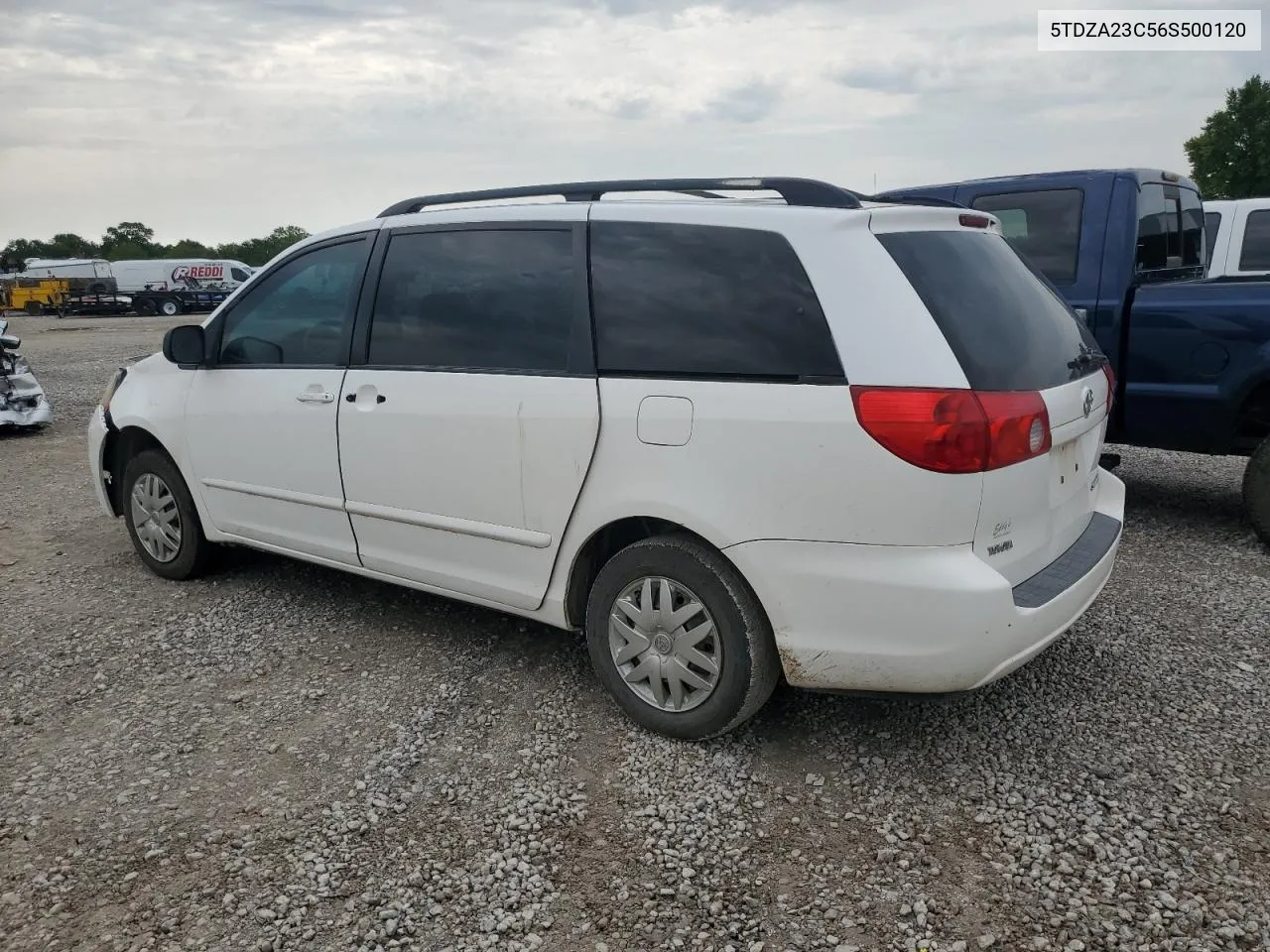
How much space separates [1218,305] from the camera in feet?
17.6

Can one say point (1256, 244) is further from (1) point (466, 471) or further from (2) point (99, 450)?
(2) point (99, 450)

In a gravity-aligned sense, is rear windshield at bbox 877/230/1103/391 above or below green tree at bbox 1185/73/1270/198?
below

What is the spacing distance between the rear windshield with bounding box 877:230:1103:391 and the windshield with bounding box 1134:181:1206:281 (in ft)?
9.42

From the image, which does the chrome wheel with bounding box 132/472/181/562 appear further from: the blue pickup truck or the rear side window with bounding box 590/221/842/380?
the blue pickup truck

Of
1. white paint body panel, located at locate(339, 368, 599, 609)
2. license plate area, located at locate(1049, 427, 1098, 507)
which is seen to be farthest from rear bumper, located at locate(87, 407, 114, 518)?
license plate area, located at locate(1049, 427, 1098, 507)

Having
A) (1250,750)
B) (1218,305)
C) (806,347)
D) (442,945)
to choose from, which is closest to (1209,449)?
(1218,305)

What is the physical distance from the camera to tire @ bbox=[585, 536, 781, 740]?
10.2 ft

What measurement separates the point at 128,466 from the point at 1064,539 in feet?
14.4

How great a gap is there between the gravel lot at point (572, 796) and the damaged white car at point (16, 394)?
6.79m

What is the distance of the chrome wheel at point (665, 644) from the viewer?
3.21m

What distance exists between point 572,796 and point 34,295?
46.8m

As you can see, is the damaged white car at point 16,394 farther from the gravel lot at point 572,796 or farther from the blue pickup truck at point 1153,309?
the blue pickup truck at point 1153,309

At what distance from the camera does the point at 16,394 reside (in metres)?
10.4

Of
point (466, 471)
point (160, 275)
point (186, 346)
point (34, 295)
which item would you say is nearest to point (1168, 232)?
point (466, 471)
